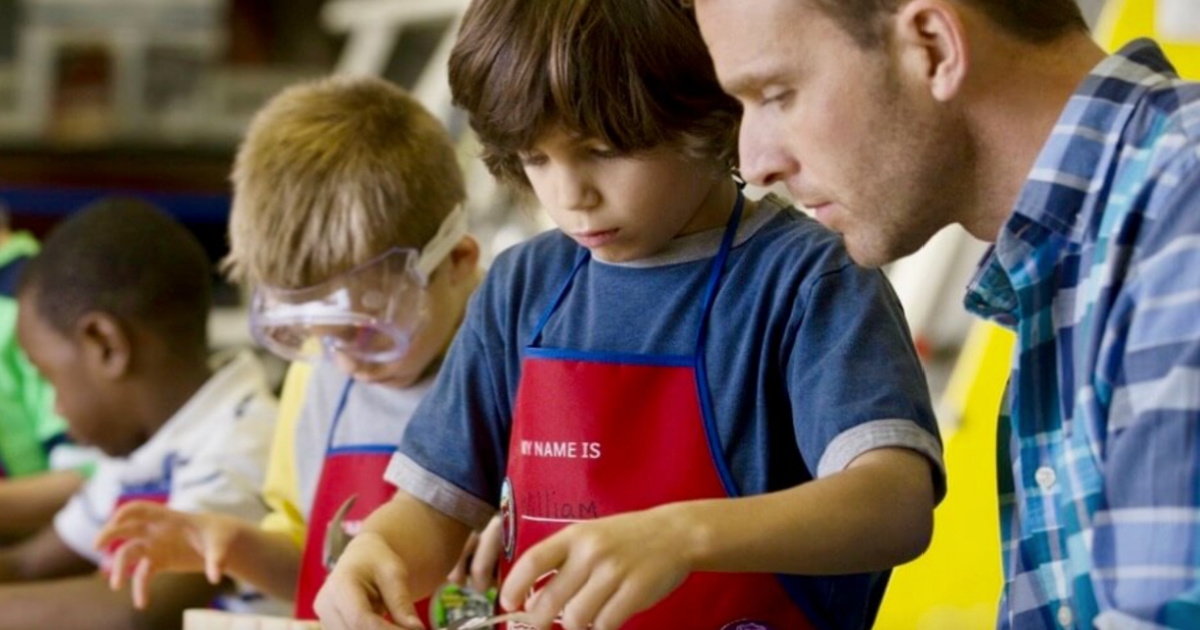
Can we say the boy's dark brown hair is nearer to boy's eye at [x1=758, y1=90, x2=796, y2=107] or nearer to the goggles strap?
boy's eye at [x1=758, y1=90, x2=796, y2=107]

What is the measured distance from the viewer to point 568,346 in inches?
52.6

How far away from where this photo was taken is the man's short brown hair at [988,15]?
1029mm

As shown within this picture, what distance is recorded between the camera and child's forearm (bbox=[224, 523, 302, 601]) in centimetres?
178

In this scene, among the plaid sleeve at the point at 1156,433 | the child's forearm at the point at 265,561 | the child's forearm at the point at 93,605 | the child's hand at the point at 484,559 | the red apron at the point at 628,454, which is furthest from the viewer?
the child's forearm at the point at 93,605

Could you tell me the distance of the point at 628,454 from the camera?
1.29 metres

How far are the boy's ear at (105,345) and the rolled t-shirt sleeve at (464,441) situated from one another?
109 cm

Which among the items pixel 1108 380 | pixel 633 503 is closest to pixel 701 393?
pixel 633 503

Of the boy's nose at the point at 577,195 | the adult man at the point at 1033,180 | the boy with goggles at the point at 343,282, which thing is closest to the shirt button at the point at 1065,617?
the adult man at the point at 1033,180

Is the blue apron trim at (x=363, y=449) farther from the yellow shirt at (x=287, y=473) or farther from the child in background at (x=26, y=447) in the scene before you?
the child in background at (x=26, y=447)

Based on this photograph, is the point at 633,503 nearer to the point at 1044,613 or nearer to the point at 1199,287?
the point at 1044,613

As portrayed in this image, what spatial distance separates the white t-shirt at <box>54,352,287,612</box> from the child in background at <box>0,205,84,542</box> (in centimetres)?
15

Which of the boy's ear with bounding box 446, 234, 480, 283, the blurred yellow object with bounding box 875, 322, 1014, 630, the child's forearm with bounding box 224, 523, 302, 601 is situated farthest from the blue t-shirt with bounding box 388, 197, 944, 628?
the blurred yellow object with bounding box 875, 322, 1014, 630

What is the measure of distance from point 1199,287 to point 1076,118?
0.51 feet

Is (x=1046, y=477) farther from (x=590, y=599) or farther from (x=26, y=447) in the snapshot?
(x=26, y=447)
